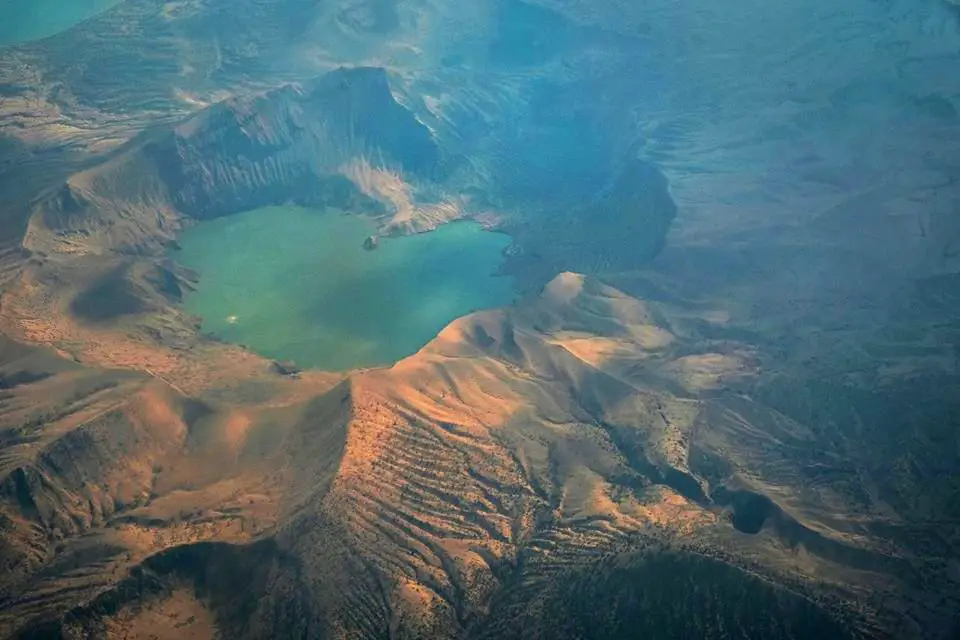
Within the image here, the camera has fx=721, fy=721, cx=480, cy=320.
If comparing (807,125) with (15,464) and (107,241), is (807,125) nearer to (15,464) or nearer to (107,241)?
(107,241)

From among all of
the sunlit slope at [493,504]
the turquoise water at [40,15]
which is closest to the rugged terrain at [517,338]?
the sunlit slope at [493,504]

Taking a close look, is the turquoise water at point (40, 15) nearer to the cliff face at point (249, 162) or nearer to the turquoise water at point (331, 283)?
the cliff face at point (249, 162)

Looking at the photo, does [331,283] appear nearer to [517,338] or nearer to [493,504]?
[517,338]

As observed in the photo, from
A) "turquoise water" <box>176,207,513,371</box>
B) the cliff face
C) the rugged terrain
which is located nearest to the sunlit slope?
the rugged terrain

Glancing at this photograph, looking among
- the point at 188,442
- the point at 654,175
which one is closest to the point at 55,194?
the point at 188,442

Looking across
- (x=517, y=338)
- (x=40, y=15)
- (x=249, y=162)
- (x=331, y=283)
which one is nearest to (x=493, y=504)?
(x=517, y=338)

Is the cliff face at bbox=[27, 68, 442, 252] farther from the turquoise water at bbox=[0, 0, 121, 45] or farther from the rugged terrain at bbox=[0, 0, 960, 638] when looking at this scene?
the turquoise water at bbox=[0, 0, 121, 45]
